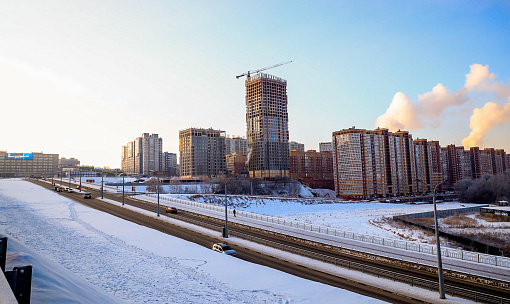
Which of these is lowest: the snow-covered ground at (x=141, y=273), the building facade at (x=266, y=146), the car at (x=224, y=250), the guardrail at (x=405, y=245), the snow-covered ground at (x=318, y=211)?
the snow-covered ground at (x=318, y=211)

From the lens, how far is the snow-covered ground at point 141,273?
11.2 m

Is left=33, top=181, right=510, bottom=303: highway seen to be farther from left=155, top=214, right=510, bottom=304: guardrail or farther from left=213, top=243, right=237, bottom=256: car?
left=213, top=243, right=237, bottom=256: car

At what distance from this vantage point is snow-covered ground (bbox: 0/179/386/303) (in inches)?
443

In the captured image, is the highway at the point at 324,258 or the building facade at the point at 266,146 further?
the building facade at the point at 266,146

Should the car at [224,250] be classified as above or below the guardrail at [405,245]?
above

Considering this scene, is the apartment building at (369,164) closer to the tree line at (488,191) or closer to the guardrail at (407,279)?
the tree line at (488,191)

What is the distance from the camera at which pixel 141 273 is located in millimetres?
20172


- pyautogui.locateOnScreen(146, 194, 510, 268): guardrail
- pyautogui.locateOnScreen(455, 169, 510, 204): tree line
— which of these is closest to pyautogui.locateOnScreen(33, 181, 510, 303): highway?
pyautogui.locateOnScreen(146, 194, 510, 268): guardrail

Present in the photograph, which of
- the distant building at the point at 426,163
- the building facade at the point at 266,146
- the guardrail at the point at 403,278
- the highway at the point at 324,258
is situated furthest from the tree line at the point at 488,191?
the guardrail at the point at 403,278

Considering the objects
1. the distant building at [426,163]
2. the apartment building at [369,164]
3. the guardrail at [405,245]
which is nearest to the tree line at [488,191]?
the apartment building at [369,164]

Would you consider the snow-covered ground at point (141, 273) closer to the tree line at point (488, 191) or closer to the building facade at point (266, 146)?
the tree line at point (488, 191)

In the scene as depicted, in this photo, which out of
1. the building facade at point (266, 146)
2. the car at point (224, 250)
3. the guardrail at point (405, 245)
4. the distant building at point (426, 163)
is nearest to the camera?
the guardrail at point (405, 245)

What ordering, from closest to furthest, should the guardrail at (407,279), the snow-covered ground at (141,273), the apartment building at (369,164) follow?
the snow-covered ground at (141,273) → the guardrail at (407,279) → the apartment building at (369,164)

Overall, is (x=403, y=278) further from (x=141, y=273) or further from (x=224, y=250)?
(x=141, y=273)
